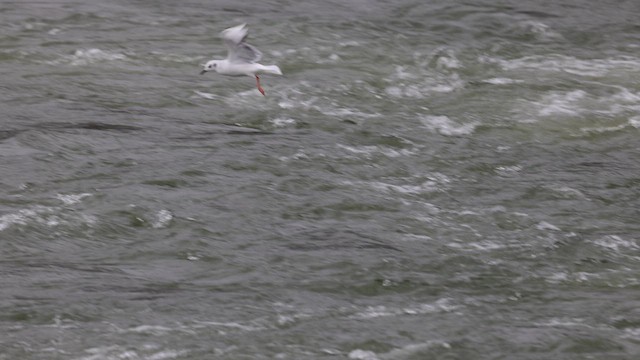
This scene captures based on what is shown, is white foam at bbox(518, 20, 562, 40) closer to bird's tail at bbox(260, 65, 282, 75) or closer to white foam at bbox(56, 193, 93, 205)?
bird's tail at bbox(260, 65, 282, 75)

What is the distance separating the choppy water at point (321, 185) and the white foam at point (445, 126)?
0.05 metres

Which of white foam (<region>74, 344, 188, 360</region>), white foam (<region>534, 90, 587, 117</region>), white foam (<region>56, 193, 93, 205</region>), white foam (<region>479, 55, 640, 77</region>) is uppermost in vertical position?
white foam (<region>479, 55, 640, 77</region>)

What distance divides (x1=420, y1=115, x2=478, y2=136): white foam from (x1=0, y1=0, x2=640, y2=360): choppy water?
53mm

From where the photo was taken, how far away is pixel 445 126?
33.8ft

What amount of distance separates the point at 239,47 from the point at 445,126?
164 cm

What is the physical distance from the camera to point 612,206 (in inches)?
343

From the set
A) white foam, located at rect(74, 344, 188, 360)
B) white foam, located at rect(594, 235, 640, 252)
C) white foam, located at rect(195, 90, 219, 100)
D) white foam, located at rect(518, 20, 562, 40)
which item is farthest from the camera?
white foam, located at rect(518, 20, 562, 40)

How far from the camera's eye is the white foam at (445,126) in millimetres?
10180

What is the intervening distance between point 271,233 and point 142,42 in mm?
4785

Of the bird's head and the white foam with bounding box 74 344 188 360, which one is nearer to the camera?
the white foam with bounding box 74 344 188 360

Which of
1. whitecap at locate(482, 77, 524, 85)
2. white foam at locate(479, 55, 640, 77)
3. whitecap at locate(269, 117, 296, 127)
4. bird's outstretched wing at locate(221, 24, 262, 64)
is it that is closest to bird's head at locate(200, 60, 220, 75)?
bird's outstretched wing at locate(221, 24, 262, 64)

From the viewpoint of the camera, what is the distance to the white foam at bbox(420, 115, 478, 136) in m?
10.2

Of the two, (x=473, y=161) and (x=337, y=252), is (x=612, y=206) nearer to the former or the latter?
(x=473, y=161)

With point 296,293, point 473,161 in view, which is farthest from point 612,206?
point 296,293
